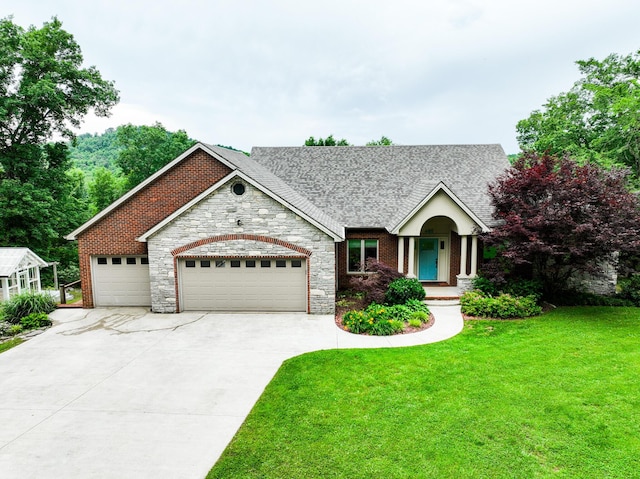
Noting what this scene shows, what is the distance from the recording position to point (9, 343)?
424 inches

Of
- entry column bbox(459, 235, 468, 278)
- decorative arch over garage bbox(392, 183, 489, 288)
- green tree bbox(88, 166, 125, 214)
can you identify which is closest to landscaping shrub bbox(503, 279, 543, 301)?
decorative arch over garage bbox(392, 183, 489, 288)

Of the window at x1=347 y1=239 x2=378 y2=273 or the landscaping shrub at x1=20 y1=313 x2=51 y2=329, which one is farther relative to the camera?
the window at x1=347 y1=239 x2=378 y2=273

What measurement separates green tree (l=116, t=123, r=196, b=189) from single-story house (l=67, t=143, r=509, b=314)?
31.2m

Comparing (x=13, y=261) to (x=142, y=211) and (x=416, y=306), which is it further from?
(x=416, y=306)

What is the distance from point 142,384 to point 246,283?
228 inches

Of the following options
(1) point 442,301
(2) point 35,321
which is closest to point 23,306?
(2) point 35,321

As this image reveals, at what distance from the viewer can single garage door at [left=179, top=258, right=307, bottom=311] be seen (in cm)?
1352

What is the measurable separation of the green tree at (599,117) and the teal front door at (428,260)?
1013 centimetres

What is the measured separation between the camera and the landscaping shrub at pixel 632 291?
45.8 ft

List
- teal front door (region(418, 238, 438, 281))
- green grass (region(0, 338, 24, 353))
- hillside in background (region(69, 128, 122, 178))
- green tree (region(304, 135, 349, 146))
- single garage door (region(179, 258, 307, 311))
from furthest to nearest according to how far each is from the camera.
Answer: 1. hillside in background (region(69, 128, 122, 178))
2. green tree (region(304, 135, 349, 146))
3. teal front door (region(418, 238, 438, 281))
4. single garage door (region(179, 258, 307, 311))
5. green grass (region(0, 338, 24, 353))

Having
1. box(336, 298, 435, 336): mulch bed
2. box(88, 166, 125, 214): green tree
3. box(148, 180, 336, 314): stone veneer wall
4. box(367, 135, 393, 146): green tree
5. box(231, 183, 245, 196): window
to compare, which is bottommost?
box(336, 298, 435, 336): mulch bed

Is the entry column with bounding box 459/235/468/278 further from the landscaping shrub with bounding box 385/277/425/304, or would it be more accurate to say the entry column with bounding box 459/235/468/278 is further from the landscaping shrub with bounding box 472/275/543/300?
the landscaping shrub with bounding box 385/277/425/304

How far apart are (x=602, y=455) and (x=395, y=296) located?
27.3 feet

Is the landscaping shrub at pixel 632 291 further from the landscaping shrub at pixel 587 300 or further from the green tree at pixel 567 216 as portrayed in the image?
the green tree at pixel 567 216
